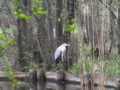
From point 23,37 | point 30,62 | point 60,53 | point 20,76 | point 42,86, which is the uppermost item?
point 23,37

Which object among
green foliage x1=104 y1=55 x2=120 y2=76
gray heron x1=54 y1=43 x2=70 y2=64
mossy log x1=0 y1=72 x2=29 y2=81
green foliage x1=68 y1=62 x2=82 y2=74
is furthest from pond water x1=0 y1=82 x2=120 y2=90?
gray heron x1=54 y1=43 x2=70 y2=64

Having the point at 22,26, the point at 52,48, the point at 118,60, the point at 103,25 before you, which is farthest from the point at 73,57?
the point at 103,25

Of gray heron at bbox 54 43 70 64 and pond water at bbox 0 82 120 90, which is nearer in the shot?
pond water at bbox 0 82 120 90

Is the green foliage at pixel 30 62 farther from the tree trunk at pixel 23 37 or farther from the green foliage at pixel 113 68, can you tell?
the green foliage at pixel 113 68

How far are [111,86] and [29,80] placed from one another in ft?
10.1

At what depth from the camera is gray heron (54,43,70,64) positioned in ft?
33.0

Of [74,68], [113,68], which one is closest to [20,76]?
[74,68]

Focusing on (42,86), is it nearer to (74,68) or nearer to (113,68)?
(74,68)

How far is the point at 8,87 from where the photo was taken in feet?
29.4

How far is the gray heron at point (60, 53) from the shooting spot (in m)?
10.1

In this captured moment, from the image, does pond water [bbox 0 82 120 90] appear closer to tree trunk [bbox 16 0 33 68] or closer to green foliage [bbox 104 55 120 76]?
green foliage [bbox 104 55 120 76]

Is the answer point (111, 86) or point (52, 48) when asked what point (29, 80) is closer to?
point (52, 48)

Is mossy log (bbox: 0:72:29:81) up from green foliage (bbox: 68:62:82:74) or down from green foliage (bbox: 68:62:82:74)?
down

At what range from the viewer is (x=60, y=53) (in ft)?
34.0
